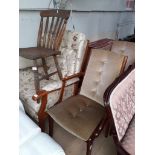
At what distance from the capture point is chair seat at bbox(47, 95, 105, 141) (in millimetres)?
1525

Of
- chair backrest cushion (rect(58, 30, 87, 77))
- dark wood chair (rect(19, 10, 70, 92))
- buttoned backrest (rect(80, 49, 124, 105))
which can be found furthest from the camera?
chair backrest cushion (rect(58, 30, 87, 77))

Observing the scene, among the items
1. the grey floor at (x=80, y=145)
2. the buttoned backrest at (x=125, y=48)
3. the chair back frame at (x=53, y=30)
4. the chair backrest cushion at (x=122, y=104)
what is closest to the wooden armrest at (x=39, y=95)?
the grey floor at (x=80, y=145)

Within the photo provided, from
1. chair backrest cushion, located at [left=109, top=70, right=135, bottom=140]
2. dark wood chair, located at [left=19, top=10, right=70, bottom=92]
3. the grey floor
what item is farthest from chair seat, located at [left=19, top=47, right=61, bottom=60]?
chair backrest cushion, located at [left=109, top=70, right=135, bottom=140]

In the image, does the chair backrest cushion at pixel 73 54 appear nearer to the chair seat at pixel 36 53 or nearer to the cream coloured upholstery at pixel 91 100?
the chair seat at pixel 36 53

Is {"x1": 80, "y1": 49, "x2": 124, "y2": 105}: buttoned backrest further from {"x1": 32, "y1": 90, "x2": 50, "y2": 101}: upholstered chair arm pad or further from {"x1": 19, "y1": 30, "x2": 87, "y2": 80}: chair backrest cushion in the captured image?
{"x1": 32, "y1": 90, "x2": 50, "y2": 101}: upholstered chair arm pad

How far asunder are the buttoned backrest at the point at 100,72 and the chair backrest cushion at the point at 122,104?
0.25m

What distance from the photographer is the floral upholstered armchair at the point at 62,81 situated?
1934 mm

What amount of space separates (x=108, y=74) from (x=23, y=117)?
80 centimetres

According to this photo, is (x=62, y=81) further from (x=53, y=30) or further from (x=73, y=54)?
(x=53, y=30)

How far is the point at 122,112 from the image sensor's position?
133cm

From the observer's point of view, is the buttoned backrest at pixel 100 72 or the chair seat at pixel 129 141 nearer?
the chair seat at pixel 129 141

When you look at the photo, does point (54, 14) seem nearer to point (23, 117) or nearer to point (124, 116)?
point (23, 117)

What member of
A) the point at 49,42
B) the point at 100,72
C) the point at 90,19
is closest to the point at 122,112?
the point at 100,72
